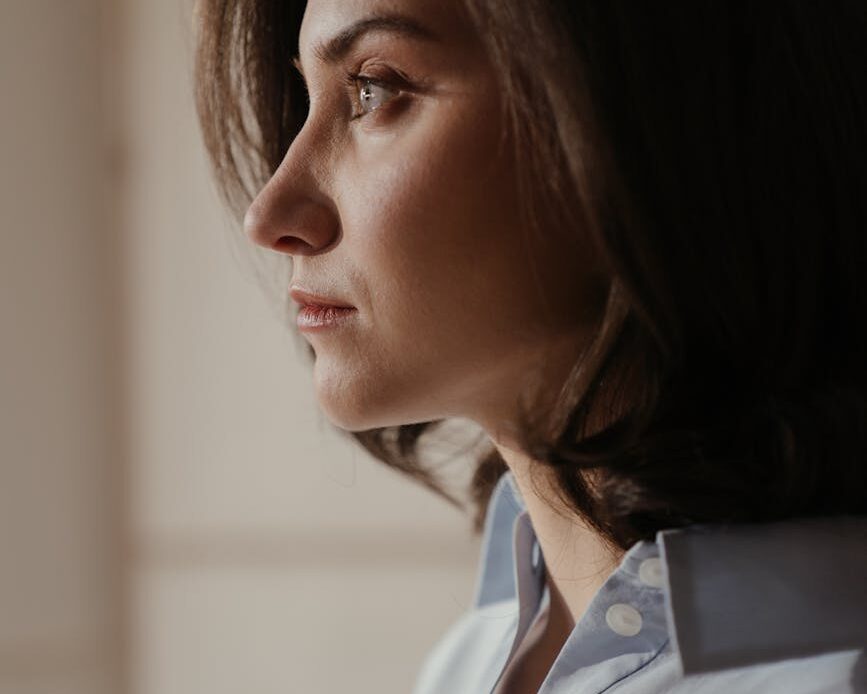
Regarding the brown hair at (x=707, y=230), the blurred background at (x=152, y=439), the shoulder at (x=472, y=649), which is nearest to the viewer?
the brown hair at (x=707, y=230)

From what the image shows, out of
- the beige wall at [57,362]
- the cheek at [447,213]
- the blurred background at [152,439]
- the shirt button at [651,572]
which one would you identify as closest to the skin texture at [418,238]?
the cheek at [447,213]

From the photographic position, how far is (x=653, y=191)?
0.59 meters

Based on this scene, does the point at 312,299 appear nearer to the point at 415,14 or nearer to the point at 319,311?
the point at 319,311

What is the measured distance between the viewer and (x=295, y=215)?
2.20 ft

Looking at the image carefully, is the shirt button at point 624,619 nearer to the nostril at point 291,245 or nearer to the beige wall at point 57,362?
the nostril at point 291,245

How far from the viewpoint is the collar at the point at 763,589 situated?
0.59 m

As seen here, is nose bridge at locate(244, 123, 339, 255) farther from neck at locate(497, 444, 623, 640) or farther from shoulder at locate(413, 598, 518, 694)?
shoulder at locate(413, 598, 518, 694)

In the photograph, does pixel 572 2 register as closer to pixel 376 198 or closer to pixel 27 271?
pixel 376 198

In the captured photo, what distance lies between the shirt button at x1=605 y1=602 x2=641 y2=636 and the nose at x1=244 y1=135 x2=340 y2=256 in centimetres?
26

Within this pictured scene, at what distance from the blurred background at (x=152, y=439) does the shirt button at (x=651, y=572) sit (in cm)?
83

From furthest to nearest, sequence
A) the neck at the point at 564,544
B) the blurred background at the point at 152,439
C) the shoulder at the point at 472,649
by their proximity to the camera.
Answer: the blurred background at the point at 152,439 < the shoulder at the point at 472,649 < the neck at the point at 564,544

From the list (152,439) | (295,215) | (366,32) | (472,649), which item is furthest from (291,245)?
(152,439)

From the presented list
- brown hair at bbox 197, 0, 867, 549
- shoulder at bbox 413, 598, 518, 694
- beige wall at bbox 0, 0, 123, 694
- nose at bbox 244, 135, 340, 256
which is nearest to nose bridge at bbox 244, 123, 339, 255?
nose at bbox 244, 135, 340, 256

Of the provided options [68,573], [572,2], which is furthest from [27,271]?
[572,2]
